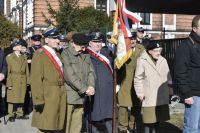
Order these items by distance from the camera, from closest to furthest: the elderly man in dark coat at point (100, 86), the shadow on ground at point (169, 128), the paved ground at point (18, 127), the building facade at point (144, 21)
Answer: the elderly man in dark coat at point (100, 86) → the shadow on ground at point (169, 128) → the paved ground at point (18, 127) → the building facade at point (144, 21)

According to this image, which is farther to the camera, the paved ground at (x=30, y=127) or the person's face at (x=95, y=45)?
the paved ground at (x=30, y=127)

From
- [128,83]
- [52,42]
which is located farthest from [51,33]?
[128,83]

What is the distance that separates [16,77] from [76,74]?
4033 millimetres

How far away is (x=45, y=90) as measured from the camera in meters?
7.45

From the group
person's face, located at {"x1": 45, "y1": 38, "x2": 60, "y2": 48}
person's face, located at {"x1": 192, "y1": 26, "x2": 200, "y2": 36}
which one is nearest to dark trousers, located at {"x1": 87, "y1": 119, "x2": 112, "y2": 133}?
person's face, located at {"x1": 45, "y1": 38, "x2": 60, "y2": 48}

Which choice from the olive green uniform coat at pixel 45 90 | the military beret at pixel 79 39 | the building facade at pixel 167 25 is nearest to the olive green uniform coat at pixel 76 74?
the military beret at pixel 79 39

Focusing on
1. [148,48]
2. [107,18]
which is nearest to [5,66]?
[148,48]

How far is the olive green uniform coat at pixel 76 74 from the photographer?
A: 779cm

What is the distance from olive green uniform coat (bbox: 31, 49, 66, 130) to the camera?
24.2 ft

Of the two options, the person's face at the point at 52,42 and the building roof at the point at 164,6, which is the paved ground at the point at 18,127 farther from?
the building roof at the point at 164,6

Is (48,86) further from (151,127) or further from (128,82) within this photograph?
(128,82)

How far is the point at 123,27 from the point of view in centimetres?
773

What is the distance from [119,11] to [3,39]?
28413 millimetres

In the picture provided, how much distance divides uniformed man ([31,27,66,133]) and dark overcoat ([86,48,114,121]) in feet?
3.22
